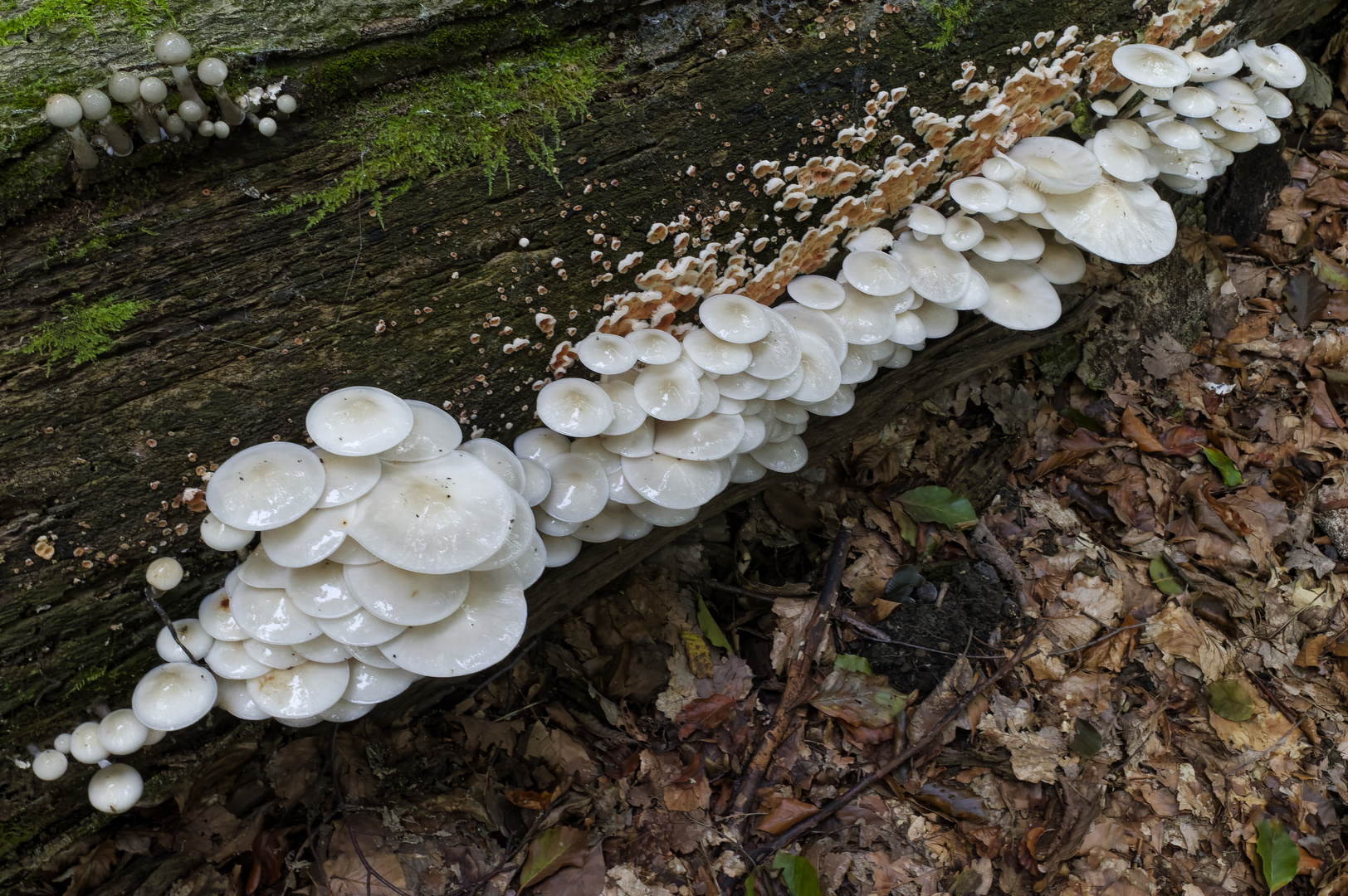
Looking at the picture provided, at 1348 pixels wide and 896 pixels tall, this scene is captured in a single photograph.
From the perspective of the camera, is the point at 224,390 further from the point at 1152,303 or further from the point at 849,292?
the point at 1152,303

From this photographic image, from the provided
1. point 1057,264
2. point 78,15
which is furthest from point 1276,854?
point 78,15

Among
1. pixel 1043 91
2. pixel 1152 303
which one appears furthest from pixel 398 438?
pixel 1152 303

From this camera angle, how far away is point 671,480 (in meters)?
2.31

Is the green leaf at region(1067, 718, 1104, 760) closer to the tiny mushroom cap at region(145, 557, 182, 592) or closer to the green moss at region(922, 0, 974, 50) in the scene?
the green moss at region(922, 0, 974, 50)

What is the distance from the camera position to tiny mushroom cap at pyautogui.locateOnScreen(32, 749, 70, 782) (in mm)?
2008

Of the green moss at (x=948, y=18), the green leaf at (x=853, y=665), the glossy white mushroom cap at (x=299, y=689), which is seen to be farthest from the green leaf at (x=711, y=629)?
the green moss at (x=948, y=18)

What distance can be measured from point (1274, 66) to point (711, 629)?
10.9 feet

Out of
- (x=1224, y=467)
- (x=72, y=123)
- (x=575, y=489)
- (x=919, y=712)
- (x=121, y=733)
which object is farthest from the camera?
(x=1224, y=467)

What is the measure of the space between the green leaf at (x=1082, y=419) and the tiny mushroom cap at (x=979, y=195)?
230 centimetres

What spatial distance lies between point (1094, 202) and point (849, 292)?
1022mm

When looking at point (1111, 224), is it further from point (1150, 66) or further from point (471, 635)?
point (471, 635)

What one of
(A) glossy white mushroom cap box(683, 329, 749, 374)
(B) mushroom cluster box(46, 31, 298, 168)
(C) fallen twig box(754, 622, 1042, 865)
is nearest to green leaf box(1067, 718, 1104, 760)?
(C) fallen twig box(754, 622, 1042, 865)

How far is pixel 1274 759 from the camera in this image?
353 centimetres

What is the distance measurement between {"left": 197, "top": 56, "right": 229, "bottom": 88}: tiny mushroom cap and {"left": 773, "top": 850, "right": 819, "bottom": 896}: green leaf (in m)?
3.22
